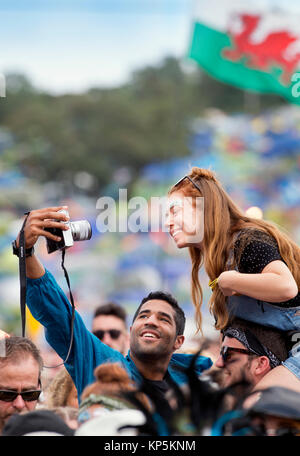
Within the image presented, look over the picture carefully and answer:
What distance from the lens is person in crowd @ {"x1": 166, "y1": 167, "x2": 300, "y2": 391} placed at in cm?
172

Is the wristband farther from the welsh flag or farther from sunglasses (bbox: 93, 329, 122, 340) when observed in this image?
the welsh flag

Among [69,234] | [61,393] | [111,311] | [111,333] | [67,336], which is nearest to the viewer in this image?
[69,234]

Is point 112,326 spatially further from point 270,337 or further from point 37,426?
point 37,426

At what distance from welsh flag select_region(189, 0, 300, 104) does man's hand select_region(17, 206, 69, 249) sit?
6.62m

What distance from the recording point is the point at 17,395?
5.84 feet

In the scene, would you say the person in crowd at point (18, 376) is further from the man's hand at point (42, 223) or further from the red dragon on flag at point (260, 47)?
the red dragon on flag at point (260, 47)

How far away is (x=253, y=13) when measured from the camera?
8.55 meters

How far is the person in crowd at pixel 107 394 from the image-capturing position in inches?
58.2

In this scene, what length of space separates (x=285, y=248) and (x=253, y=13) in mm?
7306

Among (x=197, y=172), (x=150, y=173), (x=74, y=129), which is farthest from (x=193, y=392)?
(x=74, y=129)

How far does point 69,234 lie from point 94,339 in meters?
0.38

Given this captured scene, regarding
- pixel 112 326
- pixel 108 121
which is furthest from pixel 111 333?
pixel 108 121

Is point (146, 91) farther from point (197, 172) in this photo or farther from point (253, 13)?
point (197, 172)

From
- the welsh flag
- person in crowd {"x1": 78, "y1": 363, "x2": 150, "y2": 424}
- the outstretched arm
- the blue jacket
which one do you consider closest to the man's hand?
the outstretched arm
